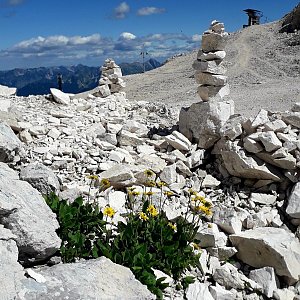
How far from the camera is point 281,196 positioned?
984cm

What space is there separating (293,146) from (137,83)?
97.6 ft

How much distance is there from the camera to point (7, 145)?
9.06m

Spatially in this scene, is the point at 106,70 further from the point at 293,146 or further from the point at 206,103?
the point at 293,146

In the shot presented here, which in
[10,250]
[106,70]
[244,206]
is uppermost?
[106,70]

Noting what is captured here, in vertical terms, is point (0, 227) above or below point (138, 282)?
above

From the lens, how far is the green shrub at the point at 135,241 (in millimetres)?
6348

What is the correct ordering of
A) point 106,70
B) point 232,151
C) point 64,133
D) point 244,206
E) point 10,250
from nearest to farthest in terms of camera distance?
point 10,250, point 244,206, point 232,151, point 64,133, point 106,70

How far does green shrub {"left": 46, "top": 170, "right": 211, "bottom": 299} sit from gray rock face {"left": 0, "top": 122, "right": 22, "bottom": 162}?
6.50 ft

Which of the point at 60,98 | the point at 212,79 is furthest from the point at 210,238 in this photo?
the point at 60,98

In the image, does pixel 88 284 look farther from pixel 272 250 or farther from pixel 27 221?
pixel 272 250

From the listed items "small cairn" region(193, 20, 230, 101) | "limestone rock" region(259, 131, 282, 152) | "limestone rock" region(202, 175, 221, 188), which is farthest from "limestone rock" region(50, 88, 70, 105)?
"limestone rock" region(259, 131, 282, 152)

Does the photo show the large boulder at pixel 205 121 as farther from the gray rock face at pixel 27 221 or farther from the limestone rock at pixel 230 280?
the gray rock face at pixel 27 221

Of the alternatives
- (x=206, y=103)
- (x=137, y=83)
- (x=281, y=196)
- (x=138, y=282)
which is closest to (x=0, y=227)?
(x=138, y=282)

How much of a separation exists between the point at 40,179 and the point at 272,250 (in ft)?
14.9
